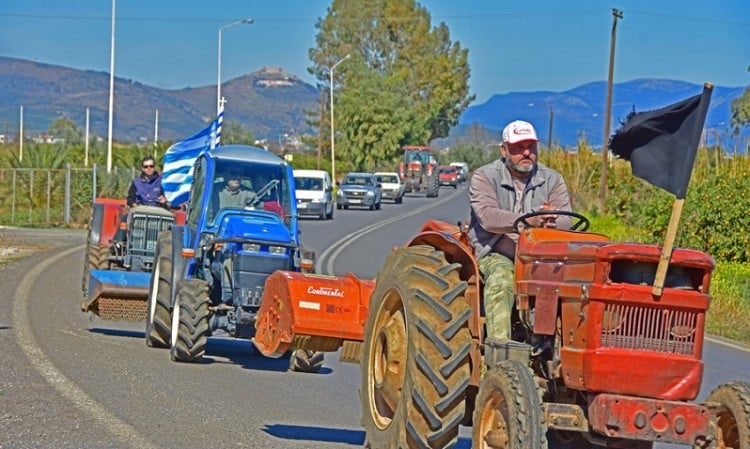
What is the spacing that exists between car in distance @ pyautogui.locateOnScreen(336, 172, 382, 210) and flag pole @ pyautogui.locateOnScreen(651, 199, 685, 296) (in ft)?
181

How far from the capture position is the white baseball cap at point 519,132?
27.3ft

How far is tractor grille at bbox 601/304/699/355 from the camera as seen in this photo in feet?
22.4

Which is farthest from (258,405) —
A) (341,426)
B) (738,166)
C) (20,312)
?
(738,166)

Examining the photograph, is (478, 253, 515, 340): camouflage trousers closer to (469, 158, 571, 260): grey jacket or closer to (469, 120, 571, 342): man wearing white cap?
(469, 120, 571, 342): man wearing white cap

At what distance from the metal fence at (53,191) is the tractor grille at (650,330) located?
39.5 m

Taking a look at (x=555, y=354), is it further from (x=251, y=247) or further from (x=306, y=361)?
(x=251, y=247)

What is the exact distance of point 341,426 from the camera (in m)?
10.6

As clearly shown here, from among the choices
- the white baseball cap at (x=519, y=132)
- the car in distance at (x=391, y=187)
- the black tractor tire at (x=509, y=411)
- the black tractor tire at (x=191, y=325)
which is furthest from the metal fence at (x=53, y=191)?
the black tractor tire at (x=509, y=411)

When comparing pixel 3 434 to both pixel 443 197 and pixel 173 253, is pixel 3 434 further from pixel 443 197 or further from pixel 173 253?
pixel 443 197

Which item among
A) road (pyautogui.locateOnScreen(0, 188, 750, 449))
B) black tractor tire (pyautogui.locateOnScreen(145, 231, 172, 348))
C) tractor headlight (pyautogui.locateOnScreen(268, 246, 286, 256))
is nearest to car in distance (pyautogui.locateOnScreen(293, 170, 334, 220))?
road (pyautogui.locateOnScreen(0, 188, 750, 449))

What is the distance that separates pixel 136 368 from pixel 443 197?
73825 millimetres

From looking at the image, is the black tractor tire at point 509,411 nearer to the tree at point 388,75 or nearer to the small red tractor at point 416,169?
the small red tractor at point 416,169

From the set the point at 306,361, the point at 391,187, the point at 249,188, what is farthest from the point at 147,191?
the point at 391,187

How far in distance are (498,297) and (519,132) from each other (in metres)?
1.17
